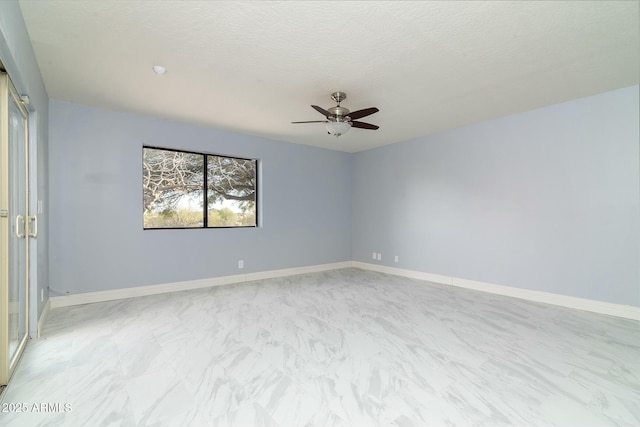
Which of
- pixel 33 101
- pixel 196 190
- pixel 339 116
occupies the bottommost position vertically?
pixel 196 190

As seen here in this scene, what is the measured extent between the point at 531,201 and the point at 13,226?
17.7ft

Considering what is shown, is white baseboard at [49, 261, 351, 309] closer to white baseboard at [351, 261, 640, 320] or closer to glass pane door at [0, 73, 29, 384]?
glass pane door at [0, 73, 29, 384]

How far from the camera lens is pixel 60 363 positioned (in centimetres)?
226

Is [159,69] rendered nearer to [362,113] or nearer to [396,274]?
[362,113]

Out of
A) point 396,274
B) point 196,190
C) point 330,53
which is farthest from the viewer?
point 396,274

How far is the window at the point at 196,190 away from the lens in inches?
177

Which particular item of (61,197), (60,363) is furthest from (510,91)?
(61,197)

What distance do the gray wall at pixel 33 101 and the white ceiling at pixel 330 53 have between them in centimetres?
16

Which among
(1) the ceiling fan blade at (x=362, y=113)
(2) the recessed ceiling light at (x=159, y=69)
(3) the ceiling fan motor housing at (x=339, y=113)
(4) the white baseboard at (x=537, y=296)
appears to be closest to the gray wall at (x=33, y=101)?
(2) the recessed ceiling light at (x=159, y=69)

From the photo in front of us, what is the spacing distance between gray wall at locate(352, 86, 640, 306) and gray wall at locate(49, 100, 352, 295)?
2.07 metres

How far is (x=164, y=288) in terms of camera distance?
439 centimetres

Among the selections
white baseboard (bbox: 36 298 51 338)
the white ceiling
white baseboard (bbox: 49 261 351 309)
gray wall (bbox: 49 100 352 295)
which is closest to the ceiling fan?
the white ceiling

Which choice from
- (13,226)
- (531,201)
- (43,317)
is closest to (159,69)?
(13,226)

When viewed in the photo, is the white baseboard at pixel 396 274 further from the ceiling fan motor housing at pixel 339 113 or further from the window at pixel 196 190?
the ceiling fan motor housing at pixel 339 113
